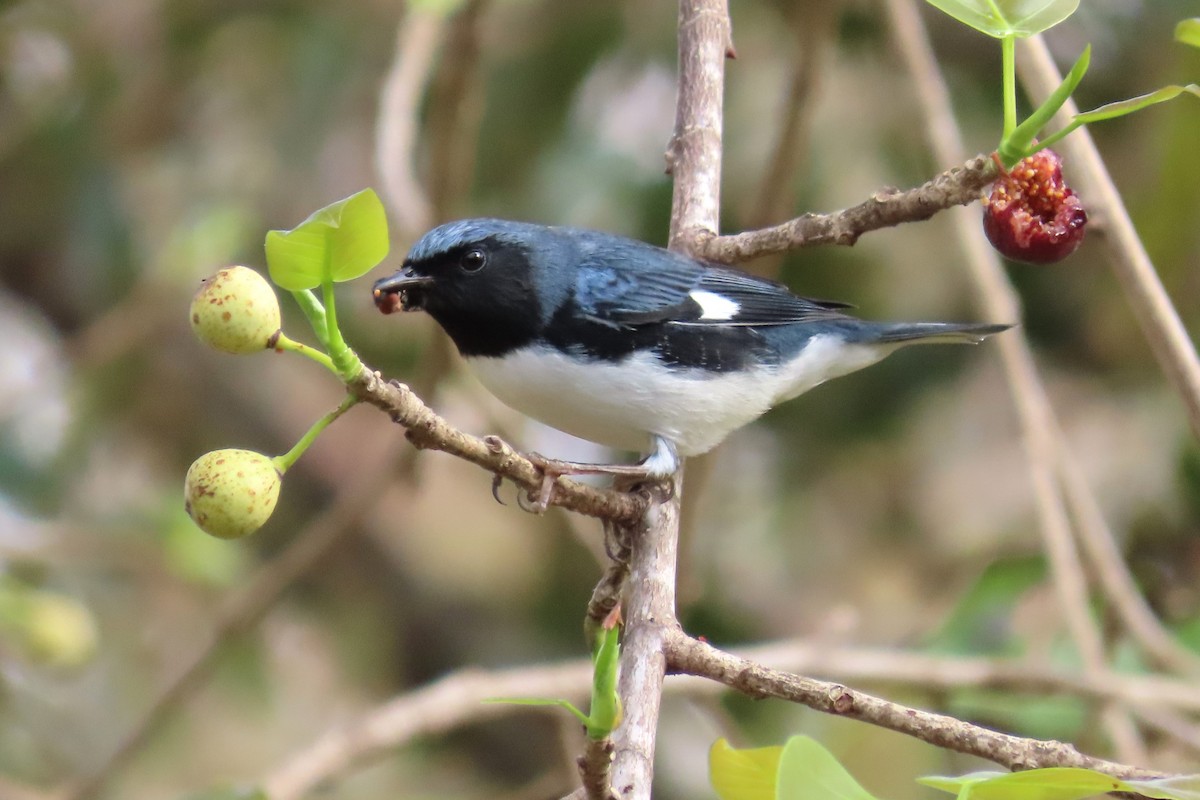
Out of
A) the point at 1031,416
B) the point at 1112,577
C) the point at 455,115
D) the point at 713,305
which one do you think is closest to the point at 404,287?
the point at 713,305

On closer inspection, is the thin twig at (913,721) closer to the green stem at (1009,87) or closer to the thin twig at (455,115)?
the green stem at (1009,87)

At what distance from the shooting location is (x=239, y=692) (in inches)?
172

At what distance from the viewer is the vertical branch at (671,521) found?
60.2 inches

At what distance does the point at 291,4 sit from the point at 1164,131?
301cm

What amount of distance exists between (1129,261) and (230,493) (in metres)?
1.46

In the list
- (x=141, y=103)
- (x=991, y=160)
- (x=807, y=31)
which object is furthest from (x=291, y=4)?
(x=991, y=160)

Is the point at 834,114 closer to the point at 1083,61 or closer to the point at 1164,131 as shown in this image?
the point at 1164,131

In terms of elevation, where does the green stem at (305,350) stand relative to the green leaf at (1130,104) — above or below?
below

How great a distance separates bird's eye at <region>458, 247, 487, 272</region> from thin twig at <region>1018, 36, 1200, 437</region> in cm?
109

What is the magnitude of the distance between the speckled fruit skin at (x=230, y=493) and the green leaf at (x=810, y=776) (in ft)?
1.91

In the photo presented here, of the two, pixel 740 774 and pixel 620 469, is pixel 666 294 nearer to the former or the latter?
pixel 620 469

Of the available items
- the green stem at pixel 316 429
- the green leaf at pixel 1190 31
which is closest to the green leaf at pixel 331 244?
the green stem at pixel 316 429

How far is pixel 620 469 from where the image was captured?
2.27m

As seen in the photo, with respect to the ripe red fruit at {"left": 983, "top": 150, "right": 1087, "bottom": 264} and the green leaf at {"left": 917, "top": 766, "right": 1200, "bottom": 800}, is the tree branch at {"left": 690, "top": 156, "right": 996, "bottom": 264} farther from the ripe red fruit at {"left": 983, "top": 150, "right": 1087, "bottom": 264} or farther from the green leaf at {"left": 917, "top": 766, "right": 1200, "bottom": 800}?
the green leaf at {"left": 917, "top": 766, "right": 1200, "bottom": 800}
